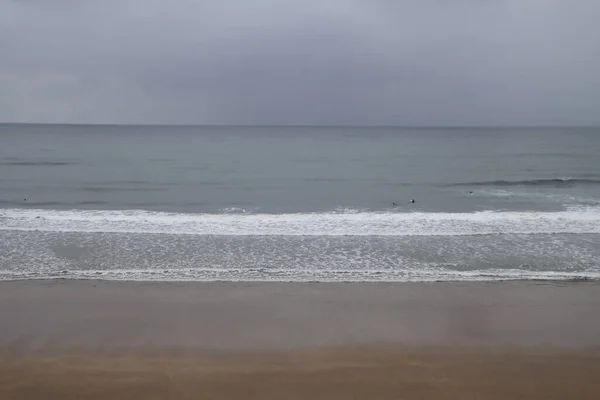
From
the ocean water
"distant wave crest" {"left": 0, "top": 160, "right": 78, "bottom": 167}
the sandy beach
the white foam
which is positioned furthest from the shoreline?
"distant wave crest" {"left": 0, "top": 160, "right": 78, "bottom": 167}

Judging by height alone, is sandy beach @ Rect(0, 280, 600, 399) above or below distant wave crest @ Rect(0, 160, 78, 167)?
below

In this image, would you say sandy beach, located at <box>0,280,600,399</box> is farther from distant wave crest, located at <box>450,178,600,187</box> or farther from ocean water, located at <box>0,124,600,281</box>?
distant wave crest, located at <box>450,178,600,187</box>

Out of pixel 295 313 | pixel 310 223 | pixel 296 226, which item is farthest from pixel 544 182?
pixel 295 313

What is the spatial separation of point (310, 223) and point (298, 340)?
28.1 feet

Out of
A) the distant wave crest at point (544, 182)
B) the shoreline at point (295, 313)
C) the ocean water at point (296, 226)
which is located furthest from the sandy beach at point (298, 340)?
the distant wave crest at point (544, 182)

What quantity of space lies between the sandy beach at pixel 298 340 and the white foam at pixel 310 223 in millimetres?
4845

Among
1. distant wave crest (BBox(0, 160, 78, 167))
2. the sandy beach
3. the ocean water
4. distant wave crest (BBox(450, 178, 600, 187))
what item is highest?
distant wave crest (BBox(0, 160, 78, 167))

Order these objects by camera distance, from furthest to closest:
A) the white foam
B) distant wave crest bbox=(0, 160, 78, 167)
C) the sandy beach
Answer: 1. distant wave crest bbox=(0, 160, 78, 167)
2. the white foam
3. the sandy beach

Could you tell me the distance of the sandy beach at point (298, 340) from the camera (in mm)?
5457

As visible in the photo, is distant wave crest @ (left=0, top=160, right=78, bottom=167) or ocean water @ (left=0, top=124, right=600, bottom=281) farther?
distant wave crest @ (left=0, top=160, right=78, bottom=167)

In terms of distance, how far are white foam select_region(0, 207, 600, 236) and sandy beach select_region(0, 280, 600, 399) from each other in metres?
4.85

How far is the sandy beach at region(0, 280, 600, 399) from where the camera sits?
5457 millimetres

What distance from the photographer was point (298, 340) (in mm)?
6625

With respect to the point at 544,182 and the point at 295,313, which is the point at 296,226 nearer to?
the point at 295,313
